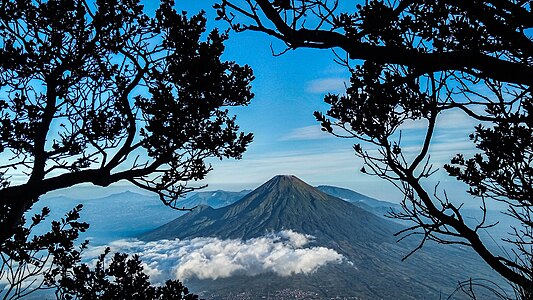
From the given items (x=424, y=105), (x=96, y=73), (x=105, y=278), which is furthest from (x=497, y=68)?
(x=105, y=278)

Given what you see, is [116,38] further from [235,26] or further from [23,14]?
[235,26]

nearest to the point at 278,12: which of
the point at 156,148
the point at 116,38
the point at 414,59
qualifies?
the point at 414,59

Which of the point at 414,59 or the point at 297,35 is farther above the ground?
the point at 297,35

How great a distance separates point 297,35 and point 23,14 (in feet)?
18.8

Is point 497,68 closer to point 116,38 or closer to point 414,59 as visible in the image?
point 414,59

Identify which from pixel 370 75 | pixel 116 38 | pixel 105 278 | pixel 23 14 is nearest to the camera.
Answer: pixel 370 75

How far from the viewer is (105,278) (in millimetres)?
7105

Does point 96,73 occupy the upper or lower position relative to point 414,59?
upper

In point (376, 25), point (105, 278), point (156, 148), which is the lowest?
point (105, 278)

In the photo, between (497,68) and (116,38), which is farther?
(116,38)

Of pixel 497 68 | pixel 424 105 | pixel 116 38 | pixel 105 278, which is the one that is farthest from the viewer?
pixel 105 278

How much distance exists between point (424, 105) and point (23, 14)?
278 inches

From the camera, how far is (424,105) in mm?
4168

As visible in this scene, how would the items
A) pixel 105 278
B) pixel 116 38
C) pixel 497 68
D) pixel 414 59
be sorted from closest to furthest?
pixel 497 68 < pixel 414 59 < pixel 116 38 < pixel 105 278
